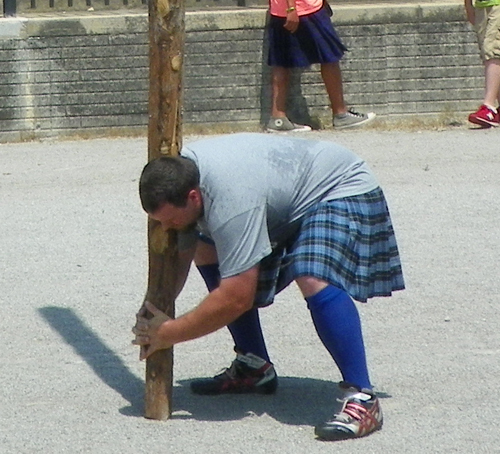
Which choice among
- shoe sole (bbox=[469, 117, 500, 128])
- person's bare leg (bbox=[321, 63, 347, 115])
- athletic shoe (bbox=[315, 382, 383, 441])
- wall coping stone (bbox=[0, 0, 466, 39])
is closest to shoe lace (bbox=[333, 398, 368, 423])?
athletic shoe (bbox=[315, 382, 383, 441])

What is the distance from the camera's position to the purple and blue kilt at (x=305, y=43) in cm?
973

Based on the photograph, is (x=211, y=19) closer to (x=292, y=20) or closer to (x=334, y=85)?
(x=292, y=20)

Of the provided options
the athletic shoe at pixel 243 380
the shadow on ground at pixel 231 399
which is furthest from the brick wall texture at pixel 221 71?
the athletic shoe at pixel 243 380

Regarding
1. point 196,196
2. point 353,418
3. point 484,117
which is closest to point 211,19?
point 484,117

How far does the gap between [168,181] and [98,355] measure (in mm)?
1397

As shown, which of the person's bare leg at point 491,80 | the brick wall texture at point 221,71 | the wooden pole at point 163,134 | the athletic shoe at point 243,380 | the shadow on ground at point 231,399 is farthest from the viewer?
the brick wall texture at point 221,71

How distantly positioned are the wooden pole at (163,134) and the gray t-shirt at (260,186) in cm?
18

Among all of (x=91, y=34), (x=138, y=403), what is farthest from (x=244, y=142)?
(x=91, y=34)

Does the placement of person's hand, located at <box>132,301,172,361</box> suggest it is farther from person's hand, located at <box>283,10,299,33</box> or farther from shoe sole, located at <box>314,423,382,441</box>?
person's hand, located at <box>283,10,299,33</box>

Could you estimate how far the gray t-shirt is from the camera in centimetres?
415

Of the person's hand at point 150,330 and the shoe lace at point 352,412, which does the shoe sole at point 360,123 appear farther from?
the shoe lace at point 352,412

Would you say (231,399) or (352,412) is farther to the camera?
(231,399)

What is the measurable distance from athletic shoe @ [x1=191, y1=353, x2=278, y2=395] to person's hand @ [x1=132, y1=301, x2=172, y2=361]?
0.45 meters

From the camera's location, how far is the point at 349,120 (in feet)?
33.2
